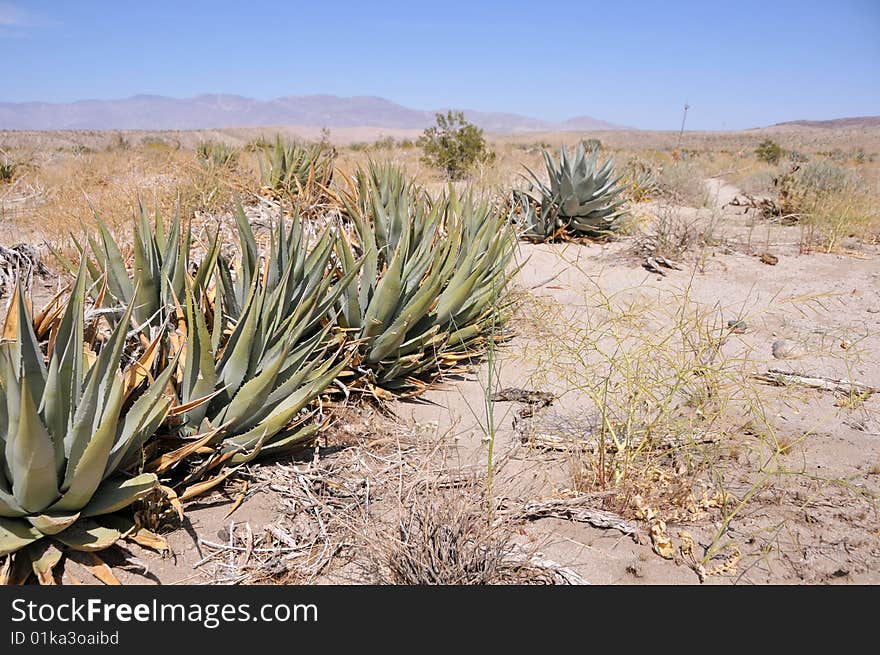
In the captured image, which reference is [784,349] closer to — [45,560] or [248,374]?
[248,374]

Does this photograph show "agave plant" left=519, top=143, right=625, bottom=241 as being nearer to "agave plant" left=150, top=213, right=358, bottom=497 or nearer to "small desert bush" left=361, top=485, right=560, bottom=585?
"agave plant" left=150, top=213, right=358, bottom=497

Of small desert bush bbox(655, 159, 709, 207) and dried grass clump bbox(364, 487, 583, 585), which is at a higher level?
small desert bush bbox(655, 159, 709, 207)

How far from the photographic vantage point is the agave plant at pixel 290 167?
25.5 ft

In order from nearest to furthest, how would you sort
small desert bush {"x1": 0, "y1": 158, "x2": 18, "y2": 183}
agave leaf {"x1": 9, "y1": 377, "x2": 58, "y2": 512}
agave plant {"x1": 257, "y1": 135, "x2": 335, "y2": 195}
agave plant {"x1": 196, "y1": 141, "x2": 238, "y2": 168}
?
agave leaf {"x1": 9, "y1": 377, "x2": 58, "y2": 512}, agave plant {"x1": 257, "y1": 135, "x2": 335, "y2": 195}, agave plant {"x1": 196, "y1": 141, "x2": 238, "y2": 168}, small desert bush {"x1": 0, "y1": 158, "x2": 18, "y2": 183}

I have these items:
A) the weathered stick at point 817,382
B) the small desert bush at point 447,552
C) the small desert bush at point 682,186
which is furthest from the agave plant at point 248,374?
the small desert bush at point 682,186

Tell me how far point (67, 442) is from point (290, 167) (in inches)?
253

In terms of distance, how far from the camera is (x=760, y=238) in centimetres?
826

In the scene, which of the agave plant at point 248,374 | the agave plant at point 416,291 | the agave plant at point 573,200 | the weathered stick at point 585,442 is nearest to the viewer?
the agave plant at point 248,374

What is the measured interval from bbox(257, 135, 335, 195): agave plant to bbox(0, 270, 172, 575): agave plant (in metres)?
5.57

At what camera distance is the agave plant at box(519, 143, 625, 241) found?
740 centimetres

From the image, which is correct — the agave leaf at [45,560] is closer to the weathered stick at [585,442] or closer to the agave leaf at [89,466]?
the agave leaf at [89,466]

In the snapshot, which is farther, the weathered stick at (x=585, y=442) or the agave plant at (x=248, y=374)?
the weathered stick at (x=585, y=442)

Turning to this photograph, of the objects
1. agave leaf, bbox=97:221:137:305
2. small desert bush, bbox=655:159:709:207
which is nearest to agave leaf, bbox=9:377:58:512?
agave leaf, bbox=97:221:137:305

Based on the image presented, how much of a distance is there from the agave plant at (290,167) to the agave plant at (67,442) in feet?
18.3
